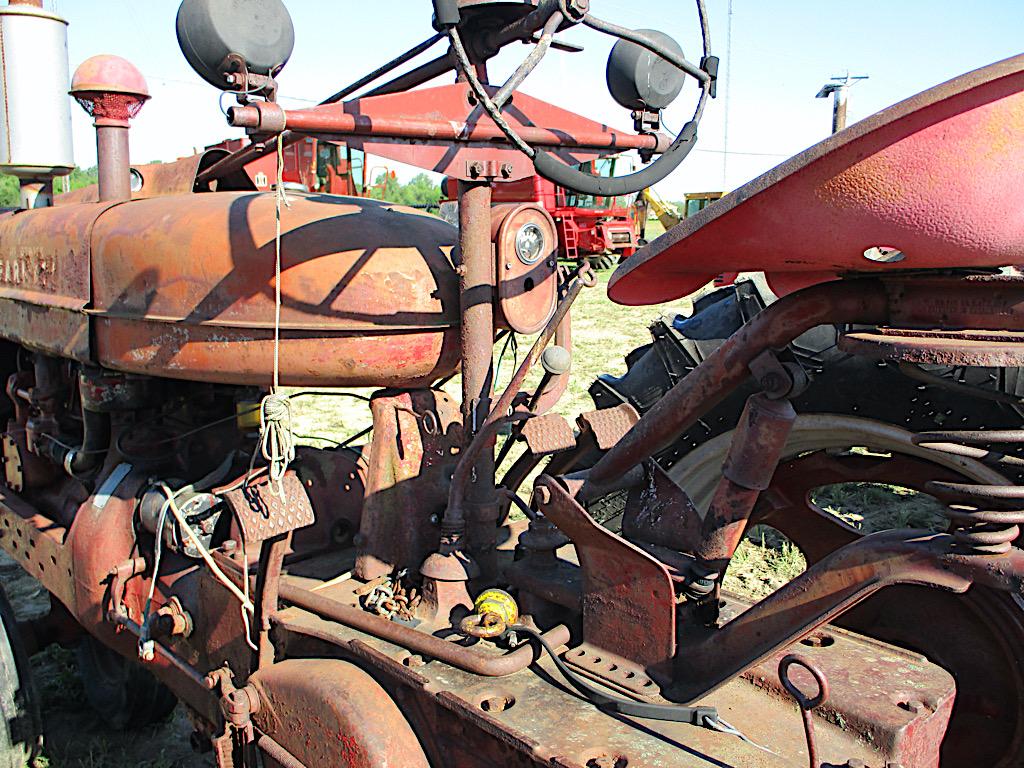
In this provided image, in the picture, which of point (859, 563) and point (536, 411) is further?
point (536, 411)

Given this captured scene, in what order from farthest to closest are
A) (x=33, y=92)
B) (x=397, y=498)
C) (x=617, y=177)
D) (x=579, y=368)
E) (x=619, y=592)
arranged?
(x=579, y=368) < (x=33, y=92) < (x=397, y=498) < (x=619, y=592) < (x=617, y=177)

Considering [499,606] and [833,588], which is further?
[499,606]

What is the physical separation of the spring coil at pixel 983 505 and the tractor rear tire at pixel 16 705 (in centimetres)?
285

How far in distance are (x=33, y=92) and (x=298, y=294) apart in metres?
1.86

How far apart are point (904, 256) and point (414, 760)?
133 cm

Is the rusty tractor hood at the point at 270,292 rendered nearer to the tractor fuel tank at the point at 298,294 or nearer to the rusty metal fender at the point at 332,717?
the tractor fuel tank at the point at 298,294

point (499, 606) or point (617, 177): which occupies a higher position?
point (617, 177)

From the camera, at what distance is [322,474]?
268cm

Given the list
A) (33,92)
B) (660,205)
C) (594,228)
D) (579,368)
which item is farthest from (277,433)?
(660,205)

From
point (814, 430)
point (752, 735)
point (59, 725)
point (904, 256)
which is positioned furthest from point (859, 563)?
point (59, 725)

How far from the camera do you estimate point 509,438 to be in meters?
2.41

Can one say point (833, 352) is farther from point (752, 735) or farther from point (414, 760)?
point (414, 760)

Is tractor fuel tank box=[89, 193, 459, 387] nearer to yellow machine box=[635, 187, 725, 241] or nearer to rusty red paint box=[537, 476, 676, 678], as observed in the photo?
rusty red paint box=[537, 476, 676, 678]

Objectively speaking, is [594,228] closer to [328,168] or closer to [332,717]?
[328,168]
